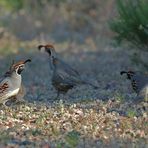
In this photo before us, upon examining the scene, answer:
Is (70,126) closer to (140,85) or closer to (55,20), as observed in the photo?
(140,85)

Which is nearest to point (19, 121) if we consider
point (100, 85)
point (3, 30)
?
point (100, 85)

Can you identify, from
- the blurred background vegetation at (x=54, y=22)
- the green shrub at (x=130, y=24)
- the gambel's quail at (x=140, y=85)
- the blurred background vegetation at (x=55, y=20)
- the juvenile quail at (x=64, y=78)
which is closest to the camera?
the gambel's quail at (x=140, y=85)

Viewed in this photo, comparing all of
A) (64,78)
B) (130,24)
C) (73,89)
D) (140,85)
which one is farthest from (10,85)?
(130,24)

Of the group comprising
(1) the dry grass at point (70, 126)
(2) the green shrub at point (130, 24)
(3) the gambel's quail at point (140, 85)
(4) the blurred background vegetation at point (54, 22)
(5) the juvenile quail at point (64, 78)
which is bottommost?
(1) the dry grass at point (70, 126)

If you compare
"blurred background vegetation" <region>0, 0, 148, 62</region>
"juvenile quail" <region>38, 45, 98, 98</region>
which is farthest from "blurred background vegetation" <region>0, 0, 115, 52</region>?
"juvenile quail" <region>38, 45, 98, 98</region>

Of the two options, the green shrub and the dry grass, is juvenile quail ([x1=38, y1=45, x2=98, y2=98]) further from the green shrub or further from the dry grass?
the green shrub

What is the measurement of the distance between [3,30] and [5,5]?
4.37 meters

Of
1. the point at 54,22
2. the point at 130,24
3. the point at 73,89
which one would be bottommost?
the point at 73,89

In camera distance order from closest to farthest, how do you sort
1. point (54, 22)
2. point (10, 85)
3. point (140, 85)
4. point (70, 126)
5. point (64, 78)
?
point (70, 126) → point (10, 85) → point (140, 85) → point (64, 78) → point (54, 22)

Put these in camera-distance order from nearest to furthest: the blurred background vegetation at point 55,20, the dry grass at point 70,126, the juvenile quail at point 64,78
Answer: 1. the dry grass at point 70,126
2. the juvenile quail at point 64,78
3. the blurred background vegetation at point 55,20

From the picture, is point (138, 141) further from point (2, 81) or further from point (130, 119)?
point (2, 81)

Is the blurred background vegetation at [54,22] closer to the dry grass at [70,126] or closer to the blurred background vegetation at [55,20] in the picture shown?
the blurred background vegetation at [55,20]

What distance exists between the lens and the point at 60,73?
40.1ft

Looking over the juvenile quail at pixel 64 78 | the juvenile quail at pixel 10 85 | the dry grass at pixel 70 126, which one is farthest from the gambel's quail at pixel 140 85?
the juvenile quail at pixel 10 85
